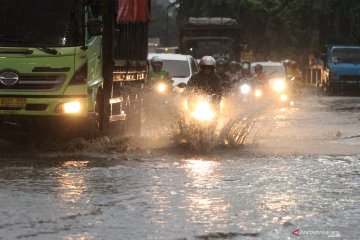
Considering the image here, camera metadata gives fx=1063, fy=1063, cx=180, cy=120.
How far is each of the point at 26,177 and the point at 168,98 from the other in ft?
33.4

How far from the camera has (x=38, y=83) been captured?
14141 millimetres

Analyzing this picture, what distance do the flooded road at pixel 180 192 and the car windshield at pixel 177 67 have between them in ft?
34.4

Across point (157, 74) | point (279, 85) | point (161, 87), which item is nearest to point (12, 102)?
point (161, 87)

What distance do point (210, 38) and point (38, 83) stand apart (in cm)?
2869

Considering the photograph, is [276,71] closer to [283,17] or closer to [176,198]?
[283,17]

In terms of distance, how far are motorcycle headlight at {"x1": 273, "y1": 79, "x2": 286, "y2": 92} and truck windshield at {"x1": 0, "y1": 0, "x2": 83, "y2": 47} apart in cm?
2258

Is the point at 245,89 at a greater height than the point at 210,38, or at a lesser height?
lesser

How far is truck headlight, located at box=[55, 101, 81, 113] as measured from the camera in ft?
46.8

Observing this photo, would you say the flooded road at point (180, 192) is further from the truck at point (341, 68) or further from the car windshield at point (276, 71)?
the truck at point (341, 68)

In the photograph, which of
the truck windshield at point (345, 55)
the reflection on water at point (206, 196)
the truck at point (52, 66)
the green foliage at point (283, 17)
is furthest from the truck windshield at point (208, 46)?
the reflection on water at point (206, 196)

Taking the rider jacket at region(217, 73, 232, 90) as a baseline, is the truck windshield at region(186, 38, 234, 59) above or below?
above

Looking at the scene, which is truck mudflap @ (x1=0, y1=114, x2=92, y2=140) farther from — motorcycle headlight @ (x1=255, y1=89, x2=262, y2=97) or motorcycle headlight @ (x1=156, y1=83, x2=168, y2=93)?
motorcycle headlight @ (x1=255, y1=89, x2=262, y2=97)

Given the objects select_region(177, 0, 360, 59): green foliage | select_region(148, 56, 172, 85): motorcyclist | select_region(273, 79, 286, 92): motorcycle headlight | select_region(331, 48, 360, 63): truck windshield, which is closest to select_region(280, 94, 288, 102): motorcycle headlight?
select_region(273, 79, 286, 92): motorcycle headlight

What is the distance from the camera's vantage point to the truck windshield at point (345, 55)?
4712 cm
